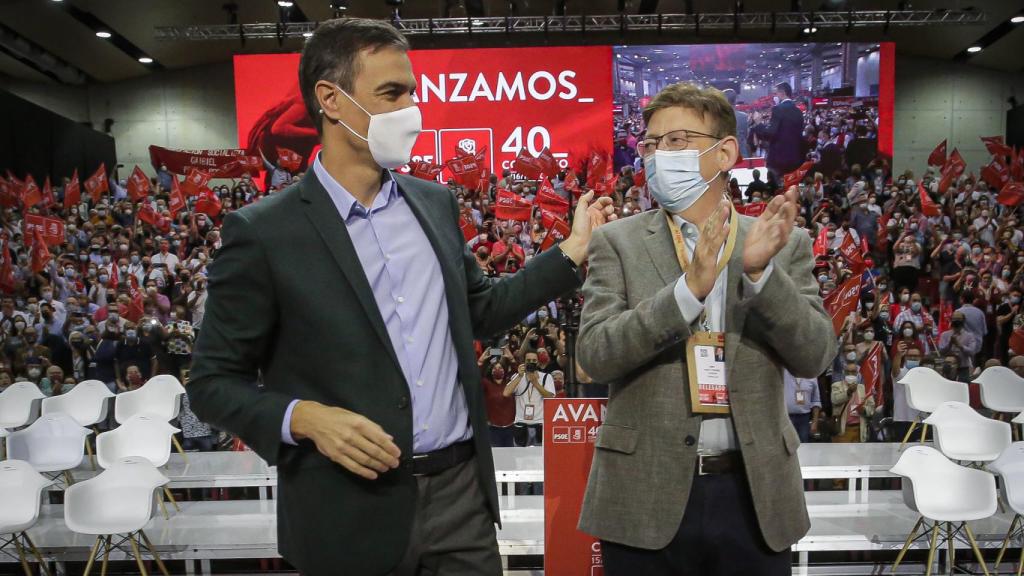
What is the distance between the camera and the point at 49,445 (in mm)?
5637

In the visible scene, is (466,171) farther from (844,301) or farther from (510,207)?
(844,301)

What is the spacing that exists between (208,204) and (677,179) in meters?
11.3

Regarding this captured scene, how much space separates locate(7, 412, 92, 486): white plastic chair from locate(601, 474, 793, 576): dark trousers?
514 cm

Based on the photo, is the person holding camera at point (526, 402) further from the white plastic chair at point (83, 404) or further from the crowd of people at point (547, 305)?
the white plastic chair at point (83, 404)

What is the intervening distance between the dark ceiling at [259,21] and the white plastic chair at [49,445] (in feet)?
32.8

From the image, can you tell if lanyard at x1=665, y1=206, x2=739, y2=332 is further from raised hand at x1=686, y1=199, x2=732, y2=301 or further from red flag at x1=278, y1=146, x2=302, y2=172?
red flag at x1=278, y1=146, x2=302, y2=172

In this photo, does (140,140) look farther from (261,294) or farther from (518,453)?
(261,294)

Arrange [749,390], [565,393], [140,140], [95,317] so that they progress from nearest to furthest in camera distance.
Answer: [749,390], [565,393], [95,317], [140,140]

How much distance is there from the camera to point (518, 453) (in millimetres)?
6516

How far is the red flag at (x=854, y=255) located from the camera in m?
8.12

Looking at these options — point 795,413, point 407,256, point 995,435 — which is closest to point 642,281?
point 407,256

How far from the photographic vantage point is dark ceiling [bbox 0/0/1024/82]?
14797mm

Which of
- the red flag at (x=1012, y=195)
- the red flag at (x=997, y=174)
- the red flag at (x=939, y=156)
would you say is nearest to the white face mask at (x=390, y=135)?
the red flag at (x=1012, y=195)

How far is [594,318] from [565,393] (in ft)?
18.7
